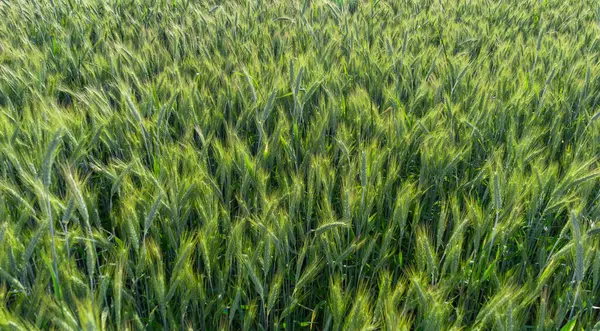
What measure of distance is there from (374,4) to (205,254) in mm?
2753

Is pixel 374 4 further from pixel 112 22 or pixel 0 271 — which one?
pixel 0 271

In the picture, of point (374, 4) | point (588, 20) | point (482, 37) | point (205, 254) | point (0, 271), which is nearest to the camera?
point (0, 271)

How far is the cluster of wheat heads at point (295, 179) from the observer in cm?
95

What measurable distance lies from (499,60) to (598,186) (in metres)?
0.92

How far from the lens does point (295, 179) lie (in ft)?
3.84

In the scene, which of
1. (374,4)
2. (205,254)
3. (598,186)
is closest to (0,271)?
(205,254)

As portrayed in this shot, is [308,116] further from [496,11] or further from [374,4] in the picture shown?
[496,11]

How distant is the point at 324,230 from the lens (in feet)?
3.39

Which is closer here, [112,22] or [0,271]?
[0,271]

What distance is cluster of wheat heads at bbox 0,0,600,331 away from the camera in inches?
37.4

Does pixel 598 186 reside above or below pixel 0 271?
below

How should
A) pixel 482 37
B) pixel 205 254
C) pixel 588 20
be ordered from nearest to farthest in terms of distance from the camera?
pixel 205 254 < pixel 482 37 < pixel 588 20

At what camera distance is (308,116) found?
1.82 m

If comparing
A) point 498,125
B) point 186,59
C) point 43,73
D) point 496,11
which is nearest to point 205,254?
point 498,125
